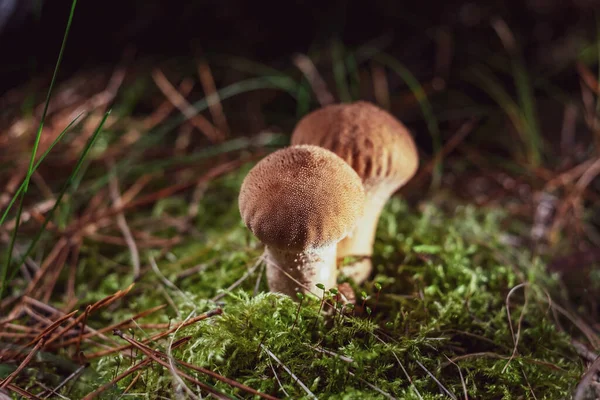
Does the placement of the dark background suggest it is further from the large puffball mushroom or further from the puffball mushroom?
the puffball mushroom

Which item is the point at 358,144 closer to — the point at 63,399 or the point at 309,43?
the point at 63,399

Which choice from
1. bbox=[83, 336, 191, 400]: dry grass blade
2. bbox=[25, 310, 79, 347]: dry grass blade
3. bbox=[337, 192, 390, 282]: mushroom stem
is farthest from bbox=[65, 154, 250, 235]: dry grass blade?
bbox=[83, 336, 191, 400]: dry grass blade

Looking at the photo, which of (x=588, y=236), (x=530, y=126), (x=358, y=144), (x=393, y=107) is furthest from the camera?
(x=393, y=107)

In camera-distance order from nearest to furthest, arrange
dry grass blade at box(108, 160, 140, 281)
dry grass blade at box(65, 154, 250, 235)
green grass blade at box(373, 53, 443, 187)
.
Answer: dry grass blade at box(108, 160, 140, 281)
dry grass blade at box(65, 154, 250, 235)
green grass blade at box(373, 53, 443, 187)

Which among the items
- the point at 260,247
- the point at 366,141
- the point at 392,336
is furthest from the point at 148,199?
the point at 392,336

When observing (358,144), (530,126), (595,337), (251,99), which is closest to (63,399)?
(358,144)

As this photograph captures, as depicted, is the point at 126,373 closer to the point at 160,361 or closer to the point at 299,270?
the point at 160,361

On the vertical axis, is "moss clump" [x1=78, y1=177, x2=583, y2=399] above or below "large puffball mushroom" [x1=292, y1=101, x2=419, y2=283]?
below
